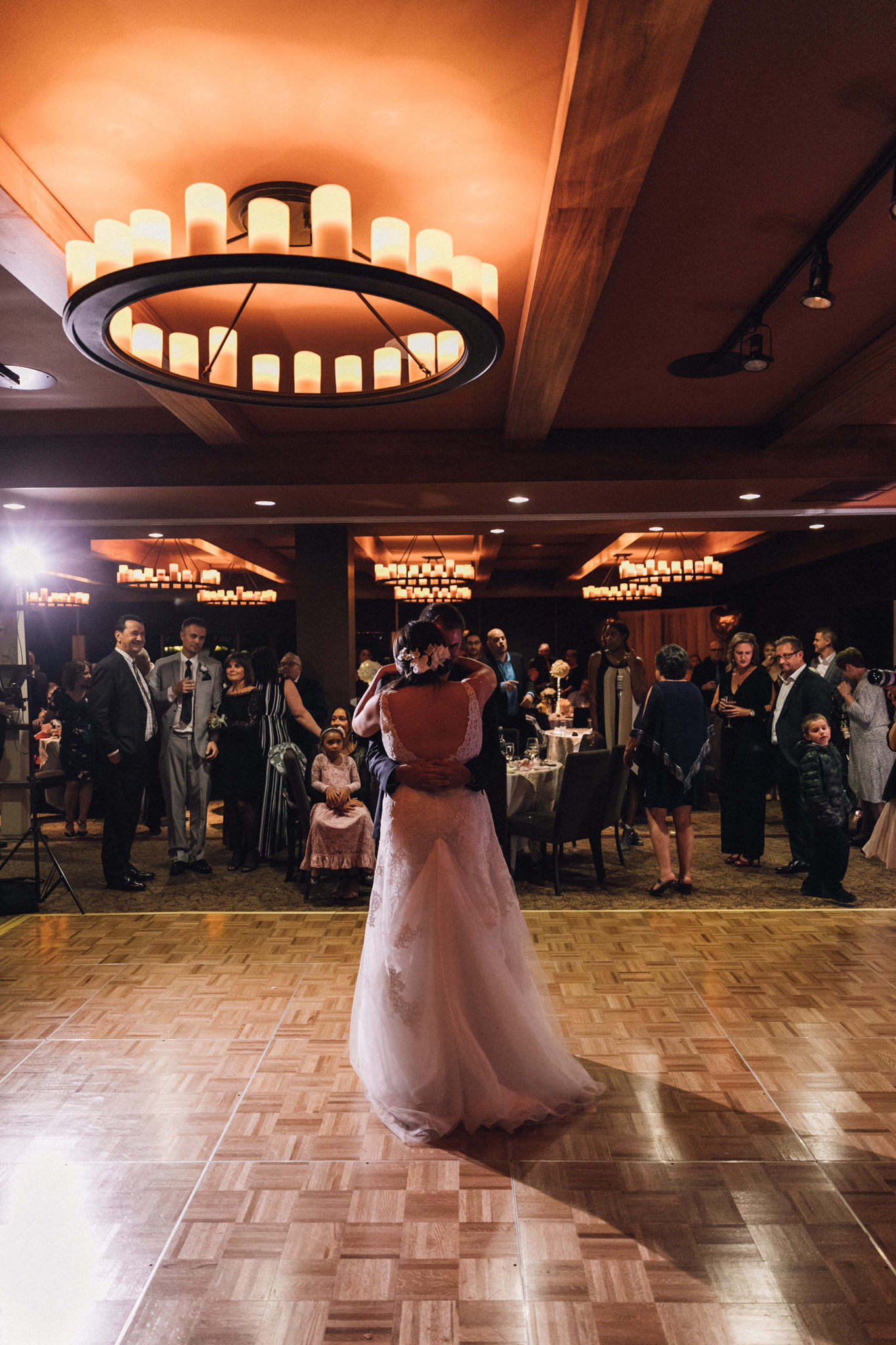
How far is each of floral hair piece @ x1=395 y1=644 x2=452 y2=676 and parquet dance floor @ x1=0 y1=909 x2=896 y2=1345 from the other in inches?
55.4

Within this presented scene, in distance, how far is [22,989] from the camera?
11.9ft

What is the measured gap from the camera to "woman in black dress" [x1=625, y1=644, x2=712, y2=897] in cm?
498

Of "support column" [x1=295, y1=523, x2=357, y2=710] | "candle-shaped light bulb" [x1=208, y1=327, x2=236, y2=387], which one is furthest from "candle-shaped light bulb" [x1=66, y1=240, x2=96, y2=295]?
"support column" [x1=295, y1=523, x2=357, y2=710]

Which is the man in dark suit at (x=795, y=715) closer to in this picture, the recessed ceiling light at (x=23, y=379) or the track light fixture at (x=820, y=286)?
the track light fixture at (x=820, y=286)

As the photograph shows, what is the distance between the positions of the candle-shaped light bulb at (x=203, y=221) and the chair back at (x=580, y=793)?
3.34m

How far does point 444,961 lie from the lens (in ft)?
8.38

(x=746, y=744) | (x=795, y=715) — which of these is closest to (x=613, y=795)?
(x=746, y=744)

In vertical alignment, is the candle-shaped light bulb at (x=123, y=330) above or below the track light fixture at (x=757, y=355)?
below

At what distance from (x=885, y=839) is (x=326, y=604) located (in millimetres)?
4930

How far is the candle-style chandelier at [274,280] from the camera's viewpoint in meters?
2.10

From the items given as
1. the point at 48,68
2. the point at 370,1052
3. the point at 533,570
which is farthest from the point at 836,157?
the point at 533,570

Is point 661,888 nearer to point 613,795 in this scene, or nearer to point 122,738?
point 613,795

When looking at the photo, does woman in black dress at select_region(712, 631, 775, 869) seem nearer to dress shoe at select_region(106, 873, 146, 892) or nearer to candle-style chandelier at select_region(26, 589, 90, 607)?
dress shoe at select_region(106, 873, 146, 892)

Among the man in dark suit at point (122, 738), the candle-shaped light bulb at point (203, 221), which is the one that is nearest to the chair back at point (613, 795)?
the man in dark suit at point (122, 738)
